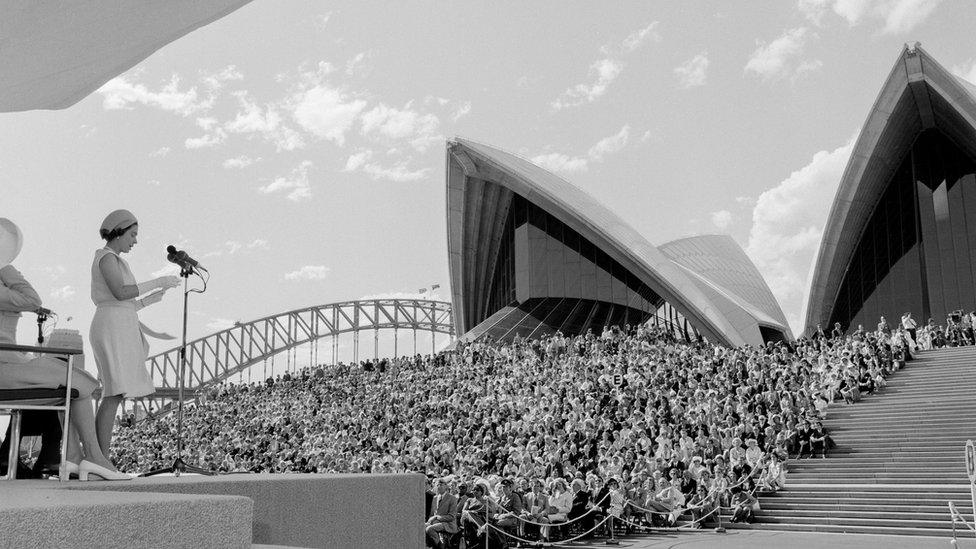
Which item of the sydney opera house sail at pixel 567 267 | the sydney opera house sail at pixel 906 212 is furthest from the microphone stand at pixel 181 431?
the sydney opera house sail at pixel 906 212

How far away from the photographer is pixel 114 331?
3.95 metres

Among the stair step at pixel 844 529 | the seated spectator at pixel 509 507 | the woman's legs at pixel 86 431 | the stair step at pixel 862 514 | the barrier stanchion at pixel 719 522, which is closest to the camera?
the woman's legs at pixel 86 431

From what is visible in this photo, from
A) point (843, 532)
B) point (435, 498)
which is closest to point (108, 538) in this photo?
point (435, 498)

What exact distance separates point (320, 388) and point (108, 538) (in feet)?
88.5

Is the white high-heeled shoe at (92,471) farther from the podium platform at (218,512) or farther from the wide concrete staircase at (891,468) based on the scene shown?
the wide concrete staircase at (891,468)

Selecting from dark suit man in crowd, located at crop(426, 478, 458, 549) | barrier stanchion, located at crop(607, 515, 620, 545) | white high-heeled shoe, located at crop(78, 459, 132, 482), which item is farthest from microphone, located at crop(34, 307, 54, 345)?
barrier stanchion, located at crop(607, 515, 620, 545)

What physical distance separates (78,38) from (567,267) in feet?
114

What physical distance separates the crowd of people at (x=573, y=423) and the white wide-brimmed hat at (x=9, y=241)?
7.07m

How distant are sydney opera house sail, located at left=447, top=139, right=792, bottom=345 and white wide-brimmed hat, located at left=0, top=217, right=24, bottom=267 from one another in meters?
30.6

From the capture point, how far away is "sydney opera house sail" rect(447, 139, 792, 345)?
1357 inches

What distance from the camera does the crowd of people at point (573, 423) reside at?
43.2 ft

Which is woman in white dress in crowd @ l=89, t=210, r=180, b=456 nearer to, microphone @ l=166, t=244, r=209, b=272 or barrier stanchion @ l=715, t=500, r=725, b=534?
microphone @ l=166, t=244, r=209, b=272

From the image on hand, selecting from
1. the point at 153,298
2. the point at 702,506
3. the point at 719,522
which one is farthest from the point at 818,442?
the point at 153,298

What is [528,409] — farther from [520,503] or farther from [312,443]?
[520,503]
